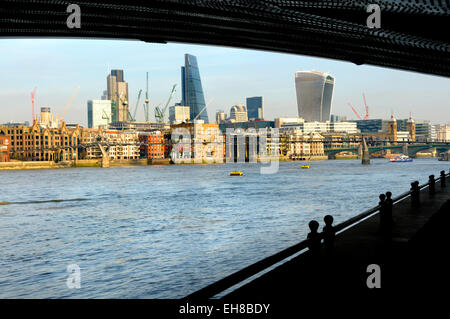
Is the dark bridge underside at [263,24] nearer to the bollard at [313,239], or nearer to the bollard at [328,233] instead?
the bollard at [328,233]

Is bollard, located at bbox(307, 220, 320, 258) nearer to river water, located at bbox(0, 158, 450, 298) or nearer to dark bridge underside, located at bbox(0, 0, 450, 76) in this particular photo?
dark bridge underside, located at bbox(0, 0, 450, 76)

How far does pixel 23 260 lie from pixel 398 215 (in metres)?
19.2

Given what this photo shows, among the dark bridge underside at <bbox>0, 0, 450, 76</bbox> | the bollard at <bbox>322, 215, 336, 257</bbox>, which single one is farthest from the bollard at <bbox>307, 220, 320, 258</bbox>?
the dark bridge underside at <bbox>0, 0, 450, 76</bbox>

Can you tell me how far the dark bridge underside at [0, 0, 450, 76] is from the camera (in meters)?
16.5

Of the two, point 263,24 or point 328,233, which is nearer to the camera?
point 328,233

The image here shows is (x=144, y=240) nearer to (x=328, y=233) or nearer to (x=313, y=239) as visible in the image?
(x=328, y=233)

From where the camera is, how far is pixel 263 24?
2106cm

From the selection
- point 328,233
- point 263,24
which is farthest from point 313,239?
point 263,24
